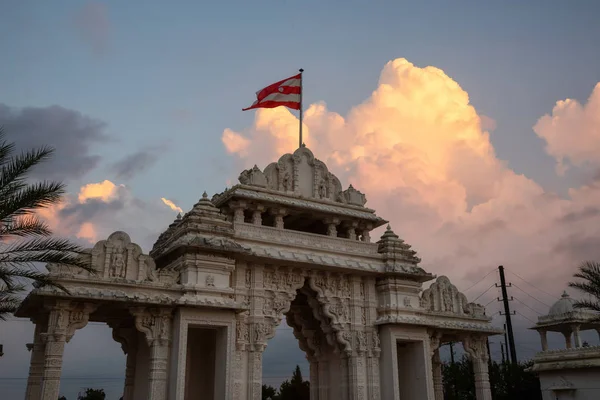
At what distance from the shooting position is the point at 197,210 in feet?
72.2

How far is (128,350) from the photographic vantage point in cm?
2367

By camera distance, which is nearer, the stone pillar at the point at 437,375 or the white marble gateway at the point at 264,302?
the white marble gateway at the point at 264,302

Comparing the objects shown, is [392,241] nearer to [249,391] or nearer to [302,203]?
[302,203]

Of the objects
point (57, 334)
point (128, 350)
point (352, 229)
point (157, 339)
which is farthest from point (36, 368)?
point (352, 229)

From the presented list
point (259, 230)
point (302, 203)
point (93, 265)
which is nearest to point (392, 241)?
point (302, 203)

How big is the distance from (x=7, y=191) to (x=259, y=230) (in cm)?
1123

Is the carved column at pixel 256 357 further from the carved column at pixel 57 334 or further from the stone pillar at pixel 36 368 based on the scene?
the stone pillar at pixel 36 368

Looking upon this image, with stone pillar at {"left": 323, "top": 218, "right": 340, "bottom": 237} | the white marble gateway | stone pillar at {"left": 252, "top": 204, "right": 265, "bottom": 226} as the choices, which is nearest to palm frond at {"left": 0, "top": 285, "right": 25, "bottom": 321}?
the white marble gateway

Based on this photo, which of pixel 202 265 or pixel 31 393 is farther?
pixel 202 265

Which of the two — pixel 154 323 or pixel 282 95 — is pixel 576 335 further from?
pixel 154 323

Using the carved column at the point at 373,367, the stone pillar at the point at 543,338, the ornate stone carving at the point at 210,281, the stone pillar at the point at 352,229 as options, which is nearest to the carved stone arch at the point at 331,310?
the carved column at the point at 373,367

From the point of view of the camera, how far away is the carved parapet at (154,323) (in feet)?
63.7

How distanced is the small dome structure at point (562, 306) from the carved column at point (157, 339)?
2299 cm

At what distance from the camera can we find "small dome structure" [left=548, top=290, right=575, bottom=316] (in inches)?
1267
